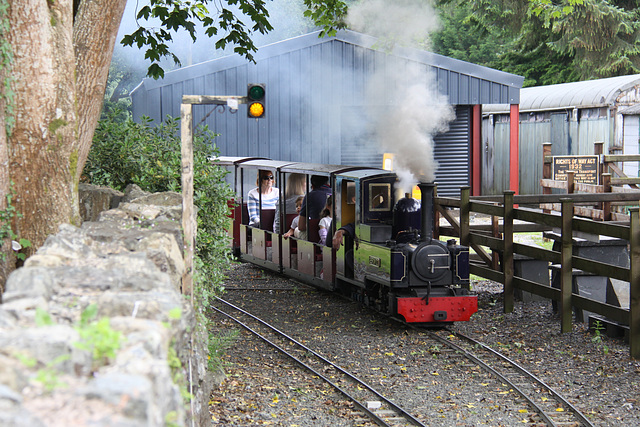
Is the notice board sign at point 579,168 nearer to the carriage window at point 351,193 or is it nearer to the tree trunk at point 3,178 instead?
the carriage window at point 351,193

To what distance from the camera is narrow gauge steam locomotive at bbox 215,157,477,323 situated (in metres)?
9.02

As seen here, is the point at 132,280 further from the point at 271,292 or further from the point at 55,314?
the point at 271,292

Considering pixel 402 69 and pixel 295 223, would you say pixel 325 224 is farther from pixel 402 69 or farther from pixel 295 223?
pixel 402 69

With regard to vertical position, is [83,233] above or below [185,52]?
below

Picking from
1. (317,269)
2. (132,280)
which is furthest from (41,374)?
(317,269)

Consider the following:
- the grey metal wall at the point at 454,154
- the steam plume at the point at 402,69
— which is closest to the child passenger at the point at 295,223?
the steam plume at the point at 402,69

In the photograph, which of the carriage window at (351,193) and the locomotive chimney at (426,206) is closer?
the locomotive chimney at (426,206)

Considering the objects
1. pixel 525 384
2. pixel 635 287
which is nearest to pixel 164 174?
pixel 525 384

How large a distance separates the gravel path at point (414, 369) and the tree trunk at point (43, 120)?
212 centimetres

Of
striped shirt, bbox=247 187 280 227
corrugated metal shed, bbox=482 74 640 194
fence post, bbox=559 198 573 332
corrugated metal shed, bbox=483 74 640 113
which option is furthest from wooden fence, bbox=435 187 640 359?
corrugated metal shed, bbox=483 74 640 113

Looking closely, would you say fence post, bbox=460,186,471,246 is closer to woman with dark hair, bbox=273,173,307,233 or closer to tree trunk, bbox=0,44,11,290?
woman with dark hair, bbox=273,173,307,233

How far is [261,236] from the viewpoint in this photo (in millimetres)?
13586

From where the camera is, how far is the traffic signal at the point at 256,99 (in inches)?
289

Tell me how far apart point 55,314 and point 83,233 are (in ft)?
4.69
